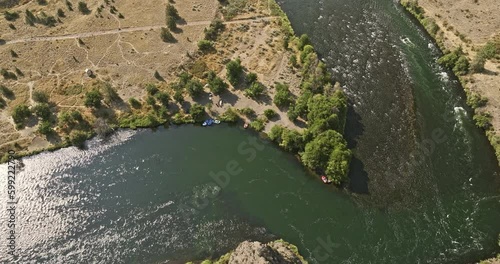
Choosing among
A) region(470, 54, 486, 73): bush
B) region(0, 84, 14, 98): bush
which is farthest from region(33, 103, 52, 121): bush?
region(470, 54, 486, 73): bush

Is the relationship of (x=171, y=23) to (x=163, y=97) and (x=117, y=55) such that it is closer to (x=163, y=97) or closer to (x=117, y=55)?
(x=117, y=55)

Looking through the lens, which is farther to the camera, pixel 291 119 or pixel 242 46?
pixel 242 46

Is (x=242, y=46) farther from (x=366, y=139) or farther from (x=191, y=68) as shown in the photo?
(x=366, y=139)

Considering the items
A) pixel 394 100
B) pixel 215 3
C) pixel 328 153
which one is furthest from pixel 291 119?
pixel 215 3

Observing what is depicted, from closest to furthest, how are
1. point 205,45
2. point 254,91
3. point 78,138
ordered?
point 78,138 → point 254,91 → point 205,45

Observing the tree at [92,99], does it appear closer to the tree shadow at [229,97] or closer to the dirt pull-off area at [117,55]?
the dirt pull-off area at [117,55]

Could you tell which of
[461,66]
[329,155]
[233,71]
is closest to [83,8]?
[233,71]

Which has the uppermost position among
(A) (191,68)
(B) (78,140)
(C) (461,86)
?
(C) (461,86)

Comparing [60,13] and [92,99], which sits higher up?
[60,13]
